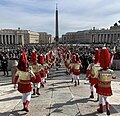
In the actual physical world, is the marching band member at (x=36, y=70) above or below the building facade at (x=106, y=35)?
below

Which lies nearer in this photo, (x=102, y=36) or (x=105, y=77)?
(x=105, y=77)

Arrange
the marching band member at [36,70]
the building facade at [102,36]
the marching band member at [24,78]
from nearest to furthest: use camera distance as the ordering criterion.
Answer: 1. the marching band member at [24,78]
2. the marching band member at [36,70]
3. the building facade at [102,36]

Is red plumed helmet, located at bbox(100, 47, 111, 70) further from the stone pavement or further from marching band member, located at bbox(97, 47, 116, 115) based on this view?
the stone pavement

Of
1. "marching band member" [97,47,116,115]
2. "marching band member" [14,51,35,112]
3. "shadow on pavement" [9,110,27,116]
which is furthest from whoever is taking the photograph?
"marching band member" [14,51,35,112]

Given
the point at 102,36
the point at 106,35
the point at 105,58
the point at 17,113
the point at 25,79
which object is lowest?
the point at 17,113

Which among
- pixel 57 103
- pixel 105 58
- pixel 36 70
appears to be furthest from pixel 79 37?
pixel 105 58

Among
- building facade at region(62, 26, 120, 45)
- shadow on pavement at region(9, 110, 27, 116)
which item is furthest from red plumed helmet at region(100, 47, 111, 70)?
building facade at region(62, 26, 120, 45)

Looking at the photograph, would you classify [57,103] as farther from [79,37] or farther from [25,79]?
[79,37]

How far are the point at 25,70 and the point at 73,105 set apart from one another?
2284 millimetres

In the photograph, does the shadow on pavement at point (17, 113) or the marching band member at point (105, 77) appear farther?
the shadow on pavement at point (17, 113)

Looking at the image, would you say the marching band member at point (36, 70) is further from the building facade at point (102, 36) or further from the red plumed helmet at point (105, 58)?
the building facade at point (102, 36)

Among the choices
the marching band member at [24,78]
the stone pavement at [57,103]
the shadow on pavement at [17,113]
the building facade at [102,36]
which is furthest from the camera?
the building facade at [102,36]

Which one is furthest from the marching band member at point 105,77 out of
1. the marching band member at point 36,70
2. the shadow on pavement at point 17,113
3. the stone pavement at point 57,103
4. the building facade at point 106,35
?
the building facade at point 106,35

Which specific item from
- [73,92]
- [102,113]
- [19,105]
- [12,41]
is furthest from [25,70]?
[12,41]
